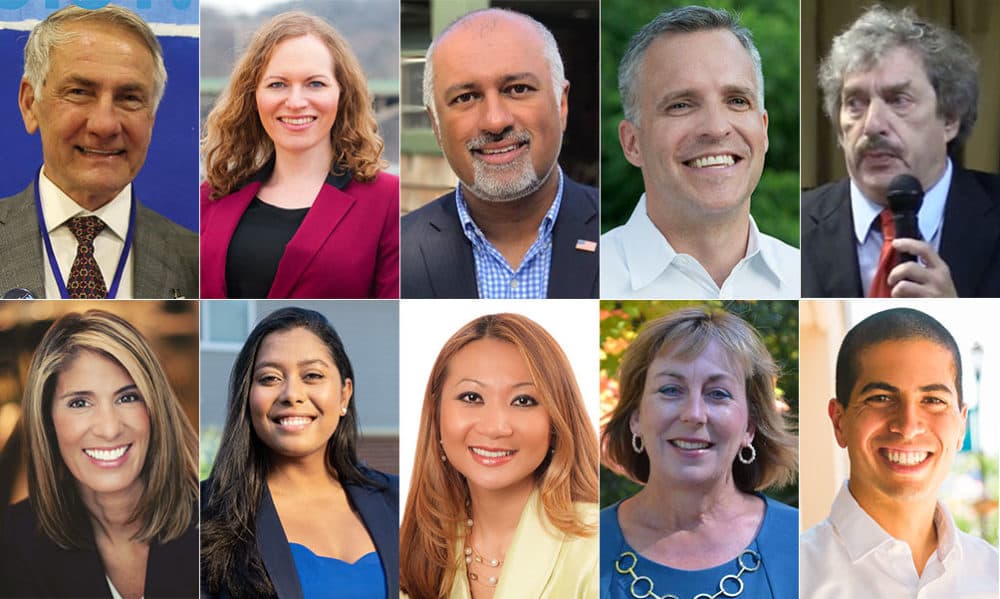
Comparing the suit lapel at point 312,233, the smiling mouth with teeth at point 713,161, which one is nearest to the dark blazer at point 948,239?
the smiling mouth with teeth at point 713,161

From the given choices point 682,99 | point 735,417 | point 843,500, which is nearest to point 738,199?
point 682,99

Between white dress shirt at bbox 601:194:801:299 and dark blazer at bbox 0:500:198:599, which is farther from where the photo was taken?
dark blazer at bbox 0:500:198:599

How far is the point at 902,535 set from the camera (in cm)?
479

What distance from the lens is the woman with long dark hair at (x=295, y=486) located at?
190 inches

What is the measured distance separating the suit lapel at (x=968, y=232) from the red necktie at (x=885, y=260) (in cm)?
20

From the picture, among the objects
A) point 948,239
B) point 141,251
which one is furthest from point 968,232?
point 141,251

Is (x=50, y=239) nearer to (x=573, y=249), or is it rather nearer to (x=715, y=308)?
(x=573, y=249)

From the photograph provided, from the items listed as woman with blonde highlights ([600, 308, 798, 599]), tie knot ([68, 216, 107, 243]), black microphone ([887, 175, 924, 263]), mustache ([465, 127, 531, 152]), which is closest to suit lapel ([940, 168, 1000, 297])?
black microphone ([887, 175, 924, 263])

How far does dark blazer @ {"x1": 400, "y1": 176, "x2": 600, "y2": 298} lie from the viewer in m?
4.77

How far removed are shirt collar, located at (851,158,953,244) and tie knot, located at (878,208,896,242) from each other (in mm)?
23

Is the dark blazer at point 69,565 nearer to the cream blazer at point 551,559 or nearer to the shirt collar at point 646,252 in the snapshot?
the cream blazer at point 551,559

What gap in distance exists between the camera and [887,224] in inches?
186

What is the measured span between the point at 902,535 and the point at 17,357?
3.68 metres

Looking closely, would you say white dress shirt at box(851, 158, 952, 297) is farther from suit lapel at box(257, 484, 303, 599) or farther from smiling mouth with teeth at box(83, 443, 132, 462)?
smiling mouth with teeth at box(83, 443, 132, 462)
